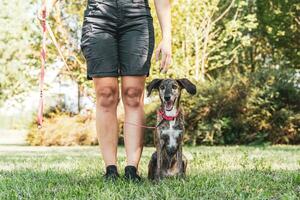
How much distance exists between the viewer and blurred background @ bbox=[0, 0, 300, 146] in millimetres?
14961

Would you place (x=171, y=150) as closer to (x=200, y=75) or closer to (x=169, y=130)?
(x=169, y=130)

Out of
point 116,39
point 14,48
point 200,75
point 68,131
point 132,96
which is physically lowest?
point 68,131

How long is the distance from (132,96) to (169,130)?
45cm

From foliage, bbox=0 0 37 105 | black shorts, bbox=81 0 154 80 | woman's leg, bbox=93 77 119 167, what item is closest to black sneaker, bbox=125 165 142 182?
woman's leg, bbox=93 77 119 167

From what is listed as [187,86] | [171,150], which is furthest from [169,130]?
[187,86]

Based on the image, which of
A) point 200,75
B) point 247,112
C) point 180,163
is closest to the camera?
point 180,163

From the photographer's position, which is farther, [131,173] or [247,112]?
[247,112]

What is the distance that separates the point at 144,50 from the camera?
470 cm

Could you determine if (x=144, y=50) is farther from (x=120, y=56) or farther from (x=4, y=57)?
(x=4, y=57)

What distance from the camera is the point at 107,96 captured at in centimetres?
475

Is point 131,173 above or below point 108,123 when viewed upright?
below

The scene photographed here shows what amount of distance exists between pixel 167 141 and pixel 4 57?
25.3 m

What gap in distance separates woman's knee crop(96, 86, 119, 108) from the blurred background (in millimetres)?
3590

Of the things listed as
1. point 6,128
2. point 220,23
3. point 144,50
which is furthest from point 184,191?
point 6,128
